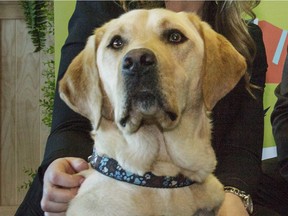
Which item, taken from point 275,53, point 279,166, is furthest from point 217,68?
point 275,53

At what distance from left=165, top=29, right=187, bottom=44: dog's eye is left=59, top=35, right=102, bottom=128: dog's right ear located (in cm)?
21

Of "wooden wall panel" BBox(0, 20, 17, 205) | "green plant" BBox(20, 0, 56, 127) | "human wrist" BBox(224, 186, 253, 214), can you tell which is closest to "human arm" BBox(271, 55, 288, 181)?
"human wrist" BBox(224, 186, 253, 214)

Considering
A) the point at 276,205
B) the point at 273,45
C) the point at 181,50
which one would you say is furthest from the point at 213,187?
the point at 273,45

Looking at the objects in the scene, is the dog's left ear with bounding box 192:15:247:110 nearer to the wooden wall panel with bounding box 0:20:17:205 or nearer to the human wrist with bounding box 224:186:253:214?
the human wrist with bounding box 224:186:253:214

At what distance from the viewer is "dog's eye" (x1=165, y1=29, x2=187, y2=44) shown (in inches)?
52.8

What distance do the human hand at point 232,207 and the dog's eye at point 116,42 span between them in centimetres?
52

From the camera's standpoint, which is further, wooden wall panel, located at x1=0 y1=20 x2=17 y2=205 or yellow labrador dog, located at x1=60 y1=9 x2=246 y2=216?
wooden wall panel, located at x1=0 y1=20 x2=17 y2=205

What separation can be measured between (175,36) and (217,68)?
14 centimetres

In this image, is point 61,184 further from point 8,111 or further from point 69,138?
point 8,111

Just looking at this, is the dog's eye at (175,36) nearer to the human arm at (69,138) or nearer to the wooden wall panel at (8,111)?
the human arm at (69,138)

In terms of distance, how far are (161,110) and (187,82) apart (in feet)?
0.45

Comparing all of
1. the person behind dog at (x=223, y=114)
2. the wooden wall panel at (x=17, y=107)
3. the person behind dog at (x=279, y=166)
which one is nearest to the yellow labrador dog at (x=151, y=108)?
the person behind dog at (x=223, y=114)

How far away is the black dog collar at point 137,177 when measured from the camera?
121 centimetres

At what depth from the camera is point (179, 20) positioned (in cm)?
138
